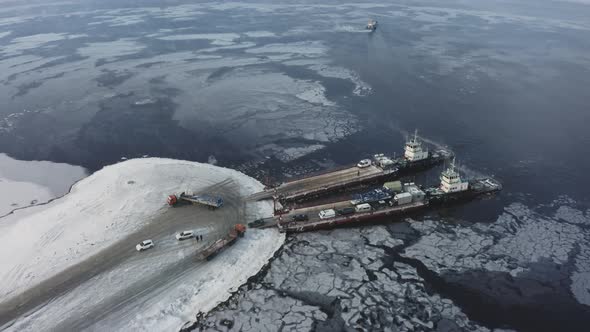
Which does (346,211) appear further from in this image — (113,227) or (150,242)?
(113,227)

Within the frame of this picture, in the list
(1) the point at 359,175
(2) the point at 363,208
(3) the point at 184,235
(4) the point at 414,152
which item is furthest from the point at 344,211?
(3) the point at 184,235

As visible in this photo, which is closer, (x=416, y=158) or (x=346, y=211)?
(x=346, y=211)

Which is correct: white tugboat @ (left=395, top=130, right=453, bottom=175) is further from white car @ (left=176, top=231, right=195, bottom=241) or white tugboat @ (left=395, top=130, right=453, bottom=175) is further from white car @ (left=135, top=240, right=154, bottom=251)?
white car @ (left=135, top=240, right=154, bottom=251)

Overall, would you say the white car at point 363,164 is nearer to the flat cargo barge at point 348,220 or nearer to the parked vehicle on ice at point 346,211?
the flat cargo barge at point 348,220

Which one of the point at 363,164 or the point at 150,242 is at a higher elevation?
the point at 363,164

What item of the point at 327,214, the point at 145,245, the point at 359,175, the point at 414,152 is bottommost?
the point at 145,245

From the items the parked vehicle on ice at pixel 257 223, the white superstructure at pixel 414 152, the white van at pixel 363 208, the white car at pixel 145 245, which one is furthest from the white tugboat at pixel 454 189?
the white car at pixel 145 245

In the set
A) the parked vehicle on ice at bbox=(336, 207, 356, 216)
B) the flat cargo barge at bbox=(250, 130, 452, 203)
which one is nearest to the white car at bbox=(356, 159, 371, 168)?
the flat cargo barge at bbox=(250, 130, 452, 203)
